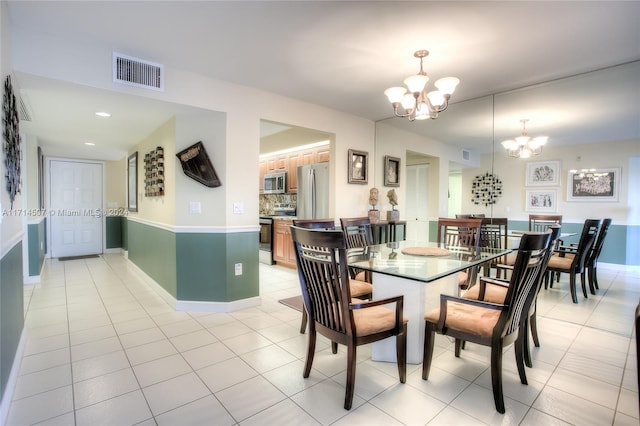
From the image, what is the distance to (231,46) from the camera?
2533 millimetres

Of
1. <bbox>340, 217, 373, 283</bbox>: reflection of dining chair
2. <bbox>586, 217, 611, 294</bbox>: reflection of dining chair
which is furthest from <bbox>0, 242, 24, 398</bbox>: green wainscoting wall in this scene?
<bbox>586, 217, 611, 294</bbox>: reflection of dining chair

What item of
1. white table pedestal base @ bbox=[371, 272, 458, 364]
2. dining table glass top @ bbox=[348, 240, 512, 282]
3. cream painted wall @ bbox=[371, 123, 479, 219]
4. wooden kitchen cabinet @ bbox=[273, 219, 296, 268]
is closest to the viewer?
dining table glass top @ bbox=[348, 240, 512, 282]

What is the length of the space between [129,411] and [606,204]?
4.12 m

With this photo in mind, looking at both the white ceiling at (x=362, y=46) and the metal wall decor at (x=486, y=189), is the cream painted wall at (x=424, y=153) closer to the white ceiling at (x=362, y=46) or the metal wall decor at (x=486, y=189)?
the metal wall decor at (x=486, y=189)

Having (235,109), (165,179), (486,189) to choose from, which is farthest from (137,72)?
Answer: (486,189)

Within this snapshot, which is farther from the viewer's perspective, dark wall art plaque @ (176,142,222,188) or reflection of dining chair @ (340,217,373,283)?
dark wall art plaque @ (176,142,222,188)

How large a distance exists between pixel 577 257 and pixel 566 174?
951 mm

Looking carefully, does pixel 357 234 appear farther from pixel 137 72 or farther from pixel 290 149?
pixel 290 149

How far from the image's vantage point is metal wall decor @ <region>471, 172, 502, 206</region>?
3.56 m

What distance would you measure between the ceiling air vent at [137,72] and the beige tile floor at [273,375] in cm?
220

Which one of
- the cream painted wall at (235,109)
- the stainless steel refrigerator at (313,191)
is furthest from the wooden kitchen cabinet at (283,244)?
the cream painted wall at (235,109)

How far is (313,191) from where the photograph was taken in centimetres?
499

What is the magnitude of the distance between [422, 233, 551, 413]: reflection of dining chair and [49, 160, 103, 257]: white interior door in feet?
23.9

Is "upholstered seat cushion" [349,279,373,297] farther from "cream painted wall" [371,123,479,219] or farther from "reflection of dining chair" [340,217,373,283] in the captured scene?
"cream painted wall" [371,123,479,219]
